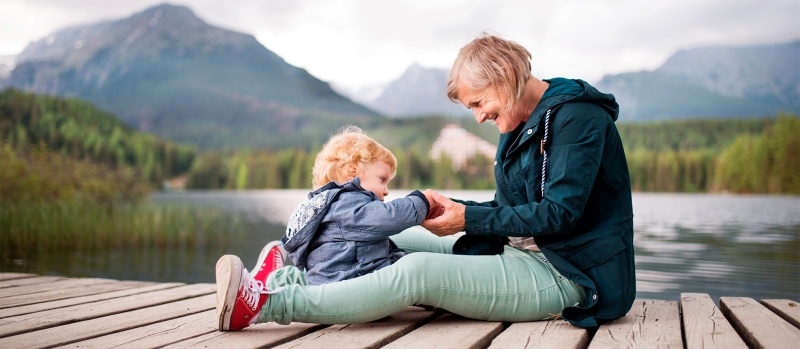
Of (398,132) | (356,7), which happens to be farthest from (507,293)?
(356,7)

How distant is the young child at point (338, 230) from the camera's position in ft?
6.48

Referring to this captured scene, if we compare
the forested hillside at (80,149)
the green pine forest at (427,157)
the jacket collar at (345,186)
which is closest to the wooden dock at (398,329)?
the jacket collar at (345,186)

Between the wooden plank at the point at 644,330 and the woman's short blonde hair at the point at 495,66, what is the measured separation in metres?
0.85

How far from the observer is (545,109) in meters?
2.14

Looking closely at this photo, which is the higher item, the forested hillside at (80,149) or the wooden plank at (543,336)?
the forested hillside at (80,149)

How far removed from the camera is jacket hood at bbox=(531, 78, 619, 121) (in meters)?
2.12

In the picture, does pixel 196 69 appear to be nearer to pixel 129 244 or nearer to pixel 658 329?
pixel 129 244

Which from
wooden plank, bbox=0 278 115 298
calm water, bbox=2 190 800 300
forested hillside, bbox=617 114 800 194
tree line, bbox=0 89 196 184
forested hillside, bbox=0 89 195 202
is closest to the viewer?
wooden plank, bbox=0 278 115 298

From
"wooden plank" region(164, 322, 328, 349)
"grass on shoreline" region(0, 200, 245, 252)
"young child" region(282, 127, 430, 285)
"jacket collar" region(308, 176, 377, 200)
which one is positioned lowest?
"grass on shoreline" region(0, 200, 245, 252)

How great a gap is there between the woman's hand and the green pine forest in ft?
98.6

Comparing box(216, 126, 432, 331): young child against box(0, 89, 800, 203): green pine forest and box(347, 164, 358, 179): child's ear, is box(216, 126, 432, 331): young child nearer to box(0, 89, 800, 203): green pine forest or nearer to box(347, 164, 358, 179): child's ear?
box(347, 164, 358, 179): child's ear

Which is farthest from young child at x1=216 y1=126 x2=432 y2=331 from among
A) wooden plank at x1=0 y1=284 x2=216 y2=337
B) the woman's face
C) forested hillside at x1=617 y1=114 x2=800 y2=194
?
forested hillside at x1=617 y1=114 x2=800 y2=194

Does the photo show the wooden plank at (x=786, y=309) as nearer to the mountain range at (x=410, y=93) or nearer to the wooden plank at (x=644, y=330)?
the wooden plank at (x=644, y=330)

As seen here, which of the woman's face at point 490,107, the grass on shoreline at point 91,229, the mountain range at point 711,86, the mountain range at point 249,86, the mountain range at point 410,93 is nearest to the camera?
the woman's face at point 490,107
